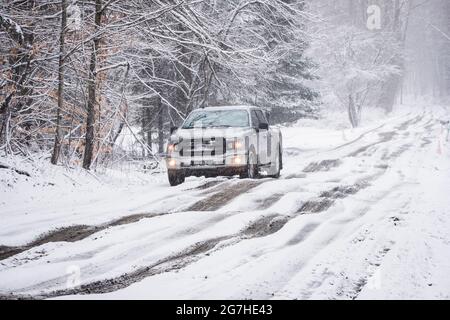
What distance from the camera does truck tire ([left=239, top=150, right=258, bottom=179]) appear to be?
35.9 ft

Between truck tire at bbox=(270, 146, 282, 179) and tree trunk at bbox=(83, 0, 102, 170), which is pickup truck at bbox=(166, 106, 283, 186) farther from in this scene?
tree trunk at bbox=(83, 0, 102, 170)

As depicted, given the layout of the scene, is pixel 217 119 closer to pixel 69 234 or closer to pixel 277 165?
pixel 277 165

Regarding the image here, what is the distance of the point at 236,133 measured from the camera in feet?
35.3

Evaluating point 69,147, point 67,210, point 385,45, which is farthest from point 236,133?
point 385,45

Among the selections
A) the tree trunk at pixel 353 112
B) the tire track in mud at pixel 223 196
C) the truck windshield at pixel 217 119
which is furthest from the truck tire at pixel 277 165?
the tree trunk at pixel 353 112

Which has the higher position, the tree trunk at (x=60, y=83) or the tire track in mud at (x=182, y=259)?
the tree trunk at (x=60, y=83)

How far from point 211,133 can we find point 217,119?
98cm

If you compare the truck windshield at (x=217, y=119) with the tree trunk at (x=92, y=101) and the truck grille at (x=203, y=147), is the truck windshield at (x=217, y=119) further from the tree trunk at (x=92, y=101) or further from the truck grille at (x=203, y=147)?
the tree trunk at (x=92, y=101)

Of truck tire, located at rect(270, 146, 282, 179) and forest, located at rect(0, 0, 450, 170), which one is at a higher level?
forest, located at rect(0, 0, 450, 170)

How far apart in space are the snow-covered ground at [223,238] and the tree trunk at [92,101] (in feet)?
2.50

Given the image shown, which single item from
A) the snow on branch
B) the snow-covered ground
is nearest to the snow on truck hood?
the snow-covered ground

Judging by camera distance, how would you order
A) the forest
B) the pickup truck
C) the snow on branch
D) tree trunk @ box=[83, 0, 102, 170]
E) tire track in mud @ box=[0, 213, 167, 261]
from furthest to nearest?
the pickup truck < tree trunk @ box=[83, 0, 102, 170] < the forest < the snow on branch < tire track in mud @ box=[0, 213, 167, 261]

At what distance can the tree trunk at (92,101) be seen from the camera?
10.2 m

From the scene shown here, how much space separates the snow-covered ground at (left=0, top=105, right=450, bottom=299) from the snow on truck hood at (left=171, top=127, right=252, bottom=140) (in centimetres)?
113
